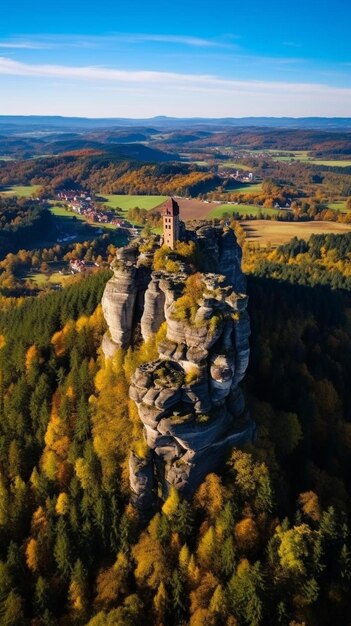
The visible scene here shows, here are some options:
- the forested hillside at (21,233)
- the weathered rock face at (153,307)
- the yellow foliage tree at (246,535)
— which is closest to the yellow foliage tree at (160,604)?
the yellow foliage tree at (246,535)

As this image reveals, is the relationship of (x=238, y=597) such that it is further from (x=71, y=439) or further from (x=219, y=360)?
(x=71, y=439)

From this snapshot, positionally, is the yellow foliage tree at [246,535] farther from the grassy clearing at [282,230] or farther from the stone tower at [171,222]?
the grassy clearing at [282,230]

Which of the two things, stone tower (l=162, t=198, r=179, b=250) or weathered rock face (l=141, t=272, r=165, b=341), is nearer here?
weathered rock face (l=141, t=272, r=165, b=341)

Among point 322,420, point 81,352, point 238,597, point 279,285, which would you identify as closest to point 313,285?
point 279,285

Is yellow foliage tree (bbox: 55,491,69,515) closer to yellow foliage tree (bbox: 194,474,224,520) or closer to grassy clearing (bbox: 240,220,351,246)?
yellow foliage tree (bbox: 194,474,224,520)

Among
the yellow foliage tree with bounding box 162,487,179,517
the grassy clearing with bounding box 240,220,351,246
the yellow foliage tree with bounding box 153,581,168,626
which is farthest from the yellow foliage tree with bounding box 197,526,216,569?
the grassy clearing with bounding box 240,220,351,246

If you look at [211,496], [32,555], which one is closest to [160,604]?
[211,496]
